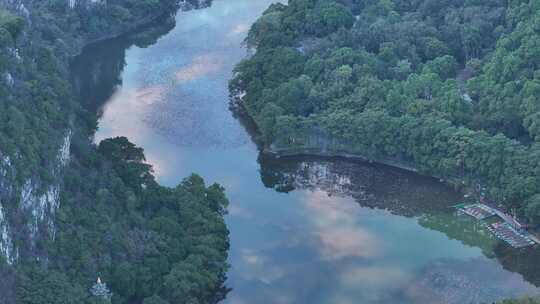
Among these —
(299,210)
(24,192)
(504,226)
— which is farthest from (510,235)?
(24,192)

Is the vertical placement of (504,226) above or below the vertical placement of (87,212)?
below

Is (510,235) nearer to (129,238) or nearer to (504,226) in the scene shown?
(504,226)

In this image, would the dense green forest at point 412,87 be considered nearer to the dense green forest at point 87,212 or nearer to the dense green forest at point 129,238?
the dense green forest at point 129,238

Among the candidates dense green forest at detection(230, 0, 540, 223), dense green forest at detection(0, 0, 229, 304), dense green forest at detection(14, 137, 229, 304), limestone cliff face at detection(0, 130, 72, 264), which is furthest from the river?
limestone cliff face at detection(0, 130, 72, 264)

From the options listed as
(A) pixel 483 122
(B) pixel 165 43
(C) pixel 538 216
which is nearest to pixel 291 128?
(A) pixel 483 122

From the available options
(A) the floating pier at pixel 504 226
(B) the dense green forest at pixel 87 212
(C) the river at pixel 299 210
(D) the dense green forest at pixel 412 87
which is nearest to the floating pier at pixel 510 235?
(A) the floating pier at pixel 504 226
